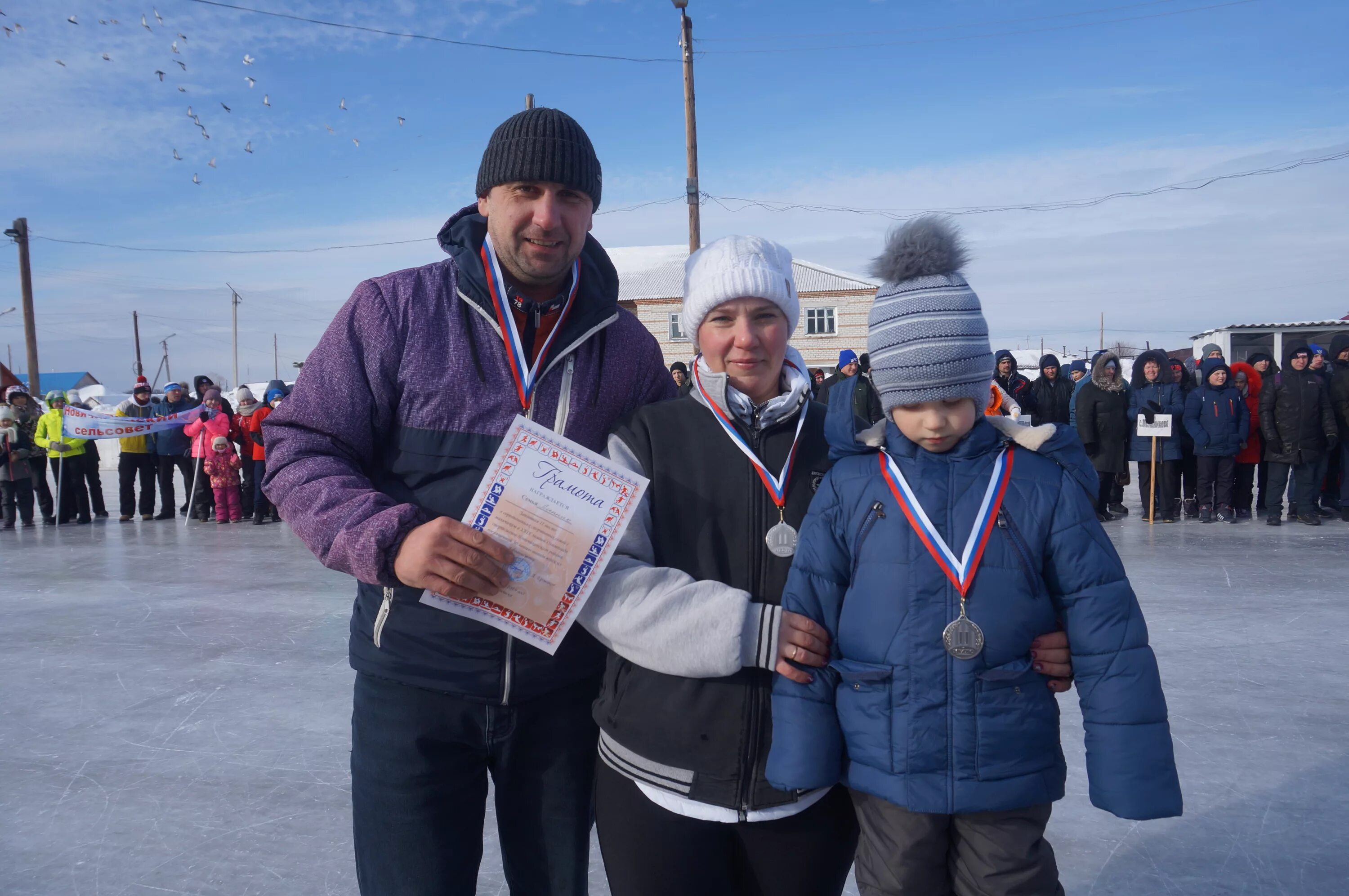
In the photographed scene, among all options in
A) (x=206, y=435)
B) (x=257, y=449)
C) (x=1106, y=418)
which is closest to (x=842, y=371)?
Result: (x=1106, y=418)

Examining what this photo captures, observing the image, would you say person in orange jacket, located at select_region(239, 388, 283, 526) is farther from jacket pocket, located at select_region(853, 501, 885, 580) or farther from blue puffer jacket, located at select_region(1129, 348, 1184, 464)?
jacket pocket, located at select_region(853, 501, 885, 580)

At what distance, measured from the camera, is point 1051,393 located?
931 cm

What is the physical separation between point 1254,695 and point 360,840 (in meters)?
3.56

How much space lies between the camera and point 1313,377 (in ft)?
26.0

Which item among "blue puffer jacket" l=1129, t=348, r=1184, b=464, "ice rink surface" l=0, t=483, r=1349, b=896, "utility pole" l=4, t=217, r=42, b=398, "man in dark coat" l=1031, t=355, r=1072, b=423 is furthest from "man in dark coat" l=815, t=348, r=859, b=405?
"utility pole" l=4, t=217, r=42, b=398

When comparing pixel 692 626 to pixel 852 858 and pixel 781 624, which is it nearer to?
pixel 781 624

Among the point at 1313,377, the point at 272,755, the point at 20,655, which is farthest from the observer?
the point at 1313,377

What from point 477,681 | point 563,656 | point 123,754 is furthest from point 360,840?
point 123,754

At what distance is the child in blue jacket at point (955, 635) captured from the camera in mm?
1327

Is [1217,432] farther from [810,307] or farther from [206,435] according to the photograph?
[810,307]

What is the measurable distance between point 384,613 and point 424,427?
0.34 meters

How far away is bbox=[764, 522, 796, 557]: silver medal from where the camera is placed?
147cm

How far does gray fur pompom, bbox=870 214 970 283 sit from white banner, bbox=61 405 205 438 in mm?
10531

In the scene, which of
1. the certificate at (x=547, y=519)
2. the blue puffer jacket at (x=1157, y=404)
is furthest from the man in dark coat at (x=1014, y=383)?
the certificate at (x=547, y=519)
